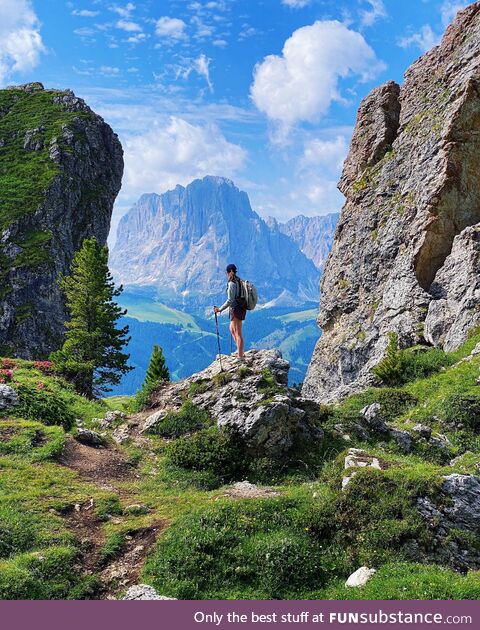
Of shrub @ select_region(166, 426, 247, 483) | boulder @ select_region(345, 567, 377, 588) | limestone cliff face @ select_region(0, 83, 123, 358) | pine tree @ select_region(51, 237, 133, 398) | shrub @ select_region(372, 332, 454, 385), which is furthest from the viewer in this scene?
limestone cliff face @ select_region(0, 83, 123, 358)

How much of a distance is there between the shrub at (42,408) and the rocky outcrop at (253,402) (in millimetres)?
4086

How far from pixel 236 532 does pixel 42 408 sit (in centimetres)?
1384

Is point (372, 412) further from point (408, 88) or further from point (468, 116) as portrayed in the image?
point (408, 88)

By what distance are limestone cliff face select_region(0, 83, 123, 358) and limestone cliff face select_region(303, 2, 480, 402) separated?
148 ft

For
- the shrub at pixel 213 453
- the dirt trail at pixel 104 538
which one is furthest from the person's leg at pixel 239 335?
the dirt trail at pixel 104 538

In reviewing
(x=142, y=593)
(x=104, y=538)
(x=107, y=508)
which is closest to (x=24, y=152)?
(x=107, y=508)

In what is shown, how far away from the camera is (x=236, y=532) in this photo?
12.0 metres

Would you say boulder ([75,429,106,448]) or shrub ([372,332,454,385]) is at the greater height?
shrub ([372,332,454,385])

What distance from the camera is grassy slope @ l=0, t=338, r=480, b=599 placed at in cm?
1018

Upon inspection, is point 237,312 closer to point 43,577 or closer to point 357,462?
point 357,462

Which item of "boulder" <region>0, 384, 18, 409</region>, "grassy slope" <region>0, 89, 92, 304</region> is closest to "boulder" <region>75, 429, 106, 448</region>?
"boulder" <region>0, 384, 18, 409</region>

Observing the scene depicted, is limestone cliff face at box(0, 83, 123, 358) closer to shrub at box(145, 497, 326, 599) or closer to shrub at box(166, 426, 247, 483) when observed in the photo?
shrub at box(166, 426, 247, 483)

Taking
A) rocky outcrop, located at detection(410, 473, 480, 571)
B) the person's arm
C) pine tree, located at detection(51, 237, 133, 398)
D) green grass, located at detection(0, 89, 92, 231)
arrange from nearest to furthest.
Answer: rocky outcrop, located at detection(410, 473, 480, 571), the person's arm, pine tree, located at detection(51, 237, 133, 398), green grass, located at detection(0, 89, 92, 231)

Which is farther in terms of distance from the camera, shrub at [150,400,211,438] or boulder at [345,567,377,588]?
shrub at [150,400,211,438]
